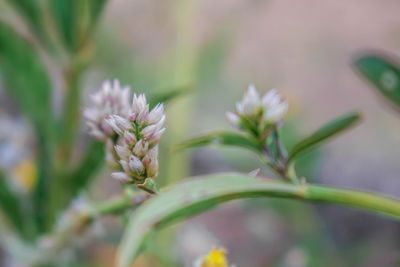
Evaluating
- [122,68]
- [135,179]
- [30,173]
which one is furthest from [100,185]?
[135,179]

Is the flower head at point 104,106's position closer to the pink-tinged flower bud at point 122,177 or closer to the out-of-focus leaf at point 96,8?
the pink-tinged flower bud at point 122,177

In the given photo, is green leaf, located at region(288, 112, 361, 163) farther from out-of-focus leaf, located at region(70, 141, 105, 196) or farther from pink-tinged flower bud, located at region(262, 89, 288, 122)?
out-of-focus leaf, located at region(70, 141, 105, 196)

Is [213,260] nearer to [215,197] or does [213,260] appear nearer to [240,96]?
[215,197]

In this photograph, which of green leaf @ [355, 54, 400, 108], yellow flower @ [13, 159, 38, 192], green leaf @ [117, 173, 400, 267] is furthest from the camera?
yellow flower @ [13, 159, 38, 192]

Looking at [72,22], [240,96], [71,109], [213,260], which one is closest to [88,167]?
[71,109]

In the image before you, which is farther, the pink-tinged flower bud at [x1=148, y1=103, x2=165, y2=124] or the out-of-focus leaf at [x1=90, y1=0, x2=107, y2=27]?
the out-of-focus leaf at [x1=90, y1=0, x2=107, y2=27]

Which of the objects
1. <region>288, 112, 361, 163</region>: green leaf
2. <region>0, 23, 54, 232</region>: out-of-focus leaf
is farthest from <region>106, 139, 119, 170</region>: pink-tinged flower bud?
<region>0, 23, 54, 232</region>: out-of-focus leaf
